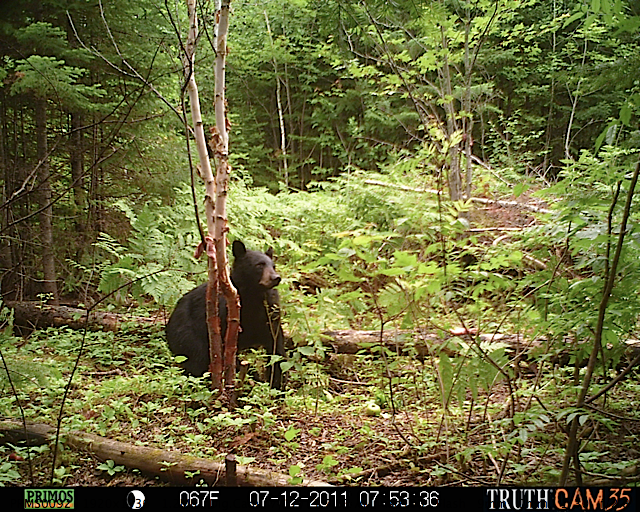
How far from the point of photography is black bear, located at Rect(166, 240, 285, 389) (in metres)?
4.84

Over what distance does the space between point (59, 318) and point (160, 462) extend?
4115 mm

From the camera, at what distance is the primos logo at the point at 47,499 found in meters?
2.51

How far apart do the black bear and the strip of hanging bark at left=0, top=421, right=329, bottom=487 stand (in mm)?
1563

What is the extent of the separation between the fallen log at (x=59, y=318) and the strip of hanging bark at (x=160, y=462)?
296 centimetres

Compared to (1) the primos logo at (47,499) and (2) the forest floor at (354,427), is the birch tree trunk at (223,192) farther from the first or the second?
(1) the primos logo at (47,499)

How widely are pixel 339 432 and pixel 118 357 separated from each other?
116 inches

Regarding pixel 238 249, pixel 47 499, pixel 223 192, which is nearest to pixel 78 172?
pixel 238 249

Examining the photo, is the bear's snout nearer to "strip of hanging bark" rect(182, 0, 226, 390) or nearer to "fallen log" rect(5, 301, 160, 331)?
"strip of hanging bark" rect(182, 0, 226, 390)

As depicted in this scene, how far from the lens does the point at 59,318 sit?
6414 millimetres

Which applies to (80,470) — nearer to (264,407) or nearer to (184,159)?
(264,407)

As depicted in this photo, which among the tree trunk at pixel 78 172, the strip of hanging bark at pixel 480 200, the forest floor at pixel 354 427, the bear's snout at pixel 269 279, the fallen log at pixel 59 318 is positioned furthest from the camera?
the strip of hanging bark at pixel 480 200

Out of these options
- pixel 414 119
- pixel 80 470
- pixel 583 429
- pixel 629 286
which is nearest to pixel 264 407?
pixel 80 470

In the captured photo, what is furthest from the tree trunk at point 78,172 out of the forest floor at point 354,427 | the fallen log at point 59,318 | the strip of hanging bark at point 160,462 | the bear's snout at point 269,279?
the strip of hanging bark at point 160,462

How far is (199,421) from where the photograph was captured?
388 cm
